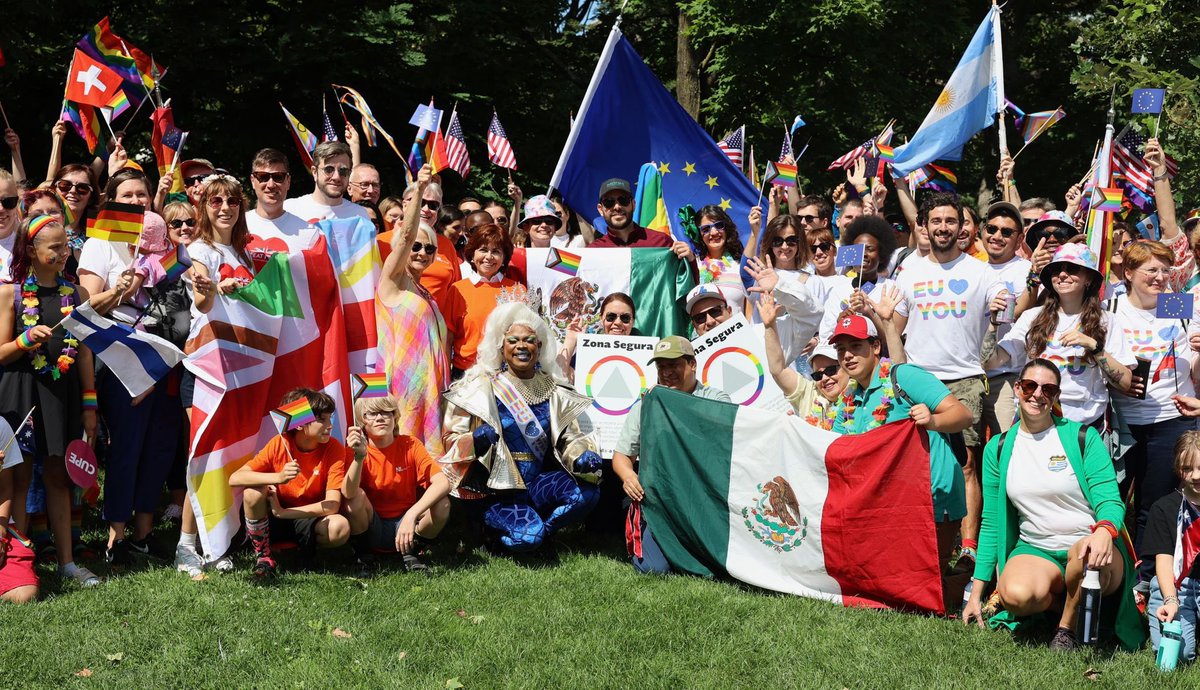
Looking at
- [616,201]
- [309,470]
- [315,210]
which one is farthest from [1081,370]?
[315,210]

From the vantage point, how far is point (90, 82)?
10.0 meters

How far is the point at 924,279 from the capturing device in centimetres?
766

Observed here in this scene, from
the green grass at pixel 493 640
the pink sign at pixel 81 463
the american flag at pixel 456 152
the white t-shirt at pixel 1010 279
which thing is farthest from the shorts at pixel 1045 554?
the american flag at pixel 456 152

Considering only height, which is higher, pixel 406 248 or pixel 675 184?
pixel 675 184

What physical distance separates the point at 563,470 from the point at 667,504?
74cm

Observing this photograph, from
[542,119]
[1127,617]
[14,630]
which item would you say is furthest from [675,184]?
[542,119]

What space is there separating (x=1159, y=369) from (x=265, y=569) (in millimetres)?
5121

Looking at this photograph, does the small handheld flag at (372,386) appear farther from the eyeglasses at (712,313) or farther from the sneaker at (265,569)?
the eyeglasses at (712,313)

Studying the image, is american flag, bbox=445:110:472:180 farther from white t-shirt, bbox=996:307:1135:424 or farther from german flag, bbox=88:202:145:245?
white t-shirt, bbox=996:307:1135:424

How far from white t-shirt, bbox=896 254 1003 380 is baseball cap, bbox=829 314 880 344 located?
0.86 m

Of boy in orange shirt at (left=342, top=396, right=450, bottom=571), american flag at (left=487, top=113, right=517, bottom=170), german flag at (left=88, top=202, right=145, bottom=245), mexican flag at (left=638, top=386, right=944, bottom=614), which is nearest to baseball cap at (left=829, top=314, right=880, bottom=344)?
mexican flag at (left=638, top=386, right=944, bottom=614)

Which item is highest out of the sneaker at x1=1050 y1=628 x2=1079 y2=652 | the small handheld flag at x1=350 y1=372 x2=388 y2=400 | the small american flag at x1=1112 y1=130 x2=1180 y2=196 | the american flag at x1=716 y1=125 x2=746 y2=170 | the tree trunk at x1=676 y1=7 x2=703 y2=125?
the tree trunk at x1=676 y1=7 x2=703 y2=125

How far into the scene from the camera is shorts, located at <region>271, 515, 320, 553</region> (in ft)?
23.5

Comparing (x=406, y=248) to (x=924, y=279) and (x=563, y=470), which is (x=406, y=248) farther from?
(x=924, y=279)
